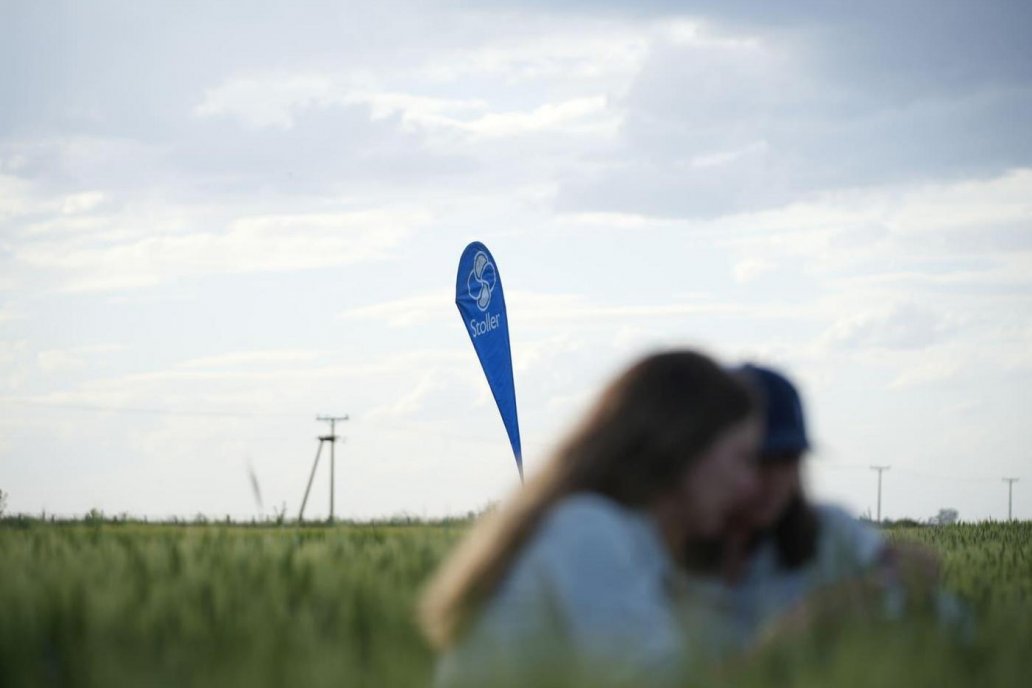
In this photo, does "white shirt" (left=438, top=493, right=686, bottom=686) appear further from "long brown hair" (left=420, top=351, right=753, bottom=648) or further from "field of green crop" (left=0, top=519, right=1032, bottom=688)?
"field of green crop" (left=0, top=519, right=1032, bottom=688)

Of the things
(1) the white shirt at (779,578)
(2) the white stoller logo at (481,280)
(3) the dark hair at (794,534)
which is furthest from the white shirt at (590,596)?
(2) the white stoller logo at (481,280)

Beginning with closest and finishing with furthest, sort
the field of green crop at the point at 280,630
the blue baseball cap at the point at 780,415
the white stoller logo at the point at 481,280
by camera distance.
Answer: the field of green crop at the point at 280,630
the blue baseball cap at the point at 780,415
the white stoller logo at the point at 481,280

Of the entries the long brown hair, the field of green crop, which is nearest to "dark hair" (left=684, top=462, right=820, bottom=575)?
the field of green crop

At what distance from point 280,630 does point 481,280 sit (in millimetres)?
20645

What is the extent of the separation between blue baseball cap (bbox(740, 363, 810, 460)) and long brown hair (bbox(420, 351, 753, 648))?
0.59 metres

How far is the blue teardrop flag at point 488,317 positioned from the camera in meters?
23.9

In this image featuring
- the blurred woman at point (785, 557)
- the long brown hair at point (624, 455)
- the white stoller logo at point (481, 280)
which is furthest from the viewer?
the white stoller logo at point (481, 280)

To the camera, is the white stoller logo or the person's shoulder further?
the white stoller logo

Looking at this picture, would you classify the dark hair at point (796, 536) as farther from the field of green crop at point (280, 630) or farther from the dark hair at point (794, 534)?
the field of green crop at point (280, 630)

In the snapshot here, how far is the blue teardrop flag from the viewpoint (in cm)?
2392

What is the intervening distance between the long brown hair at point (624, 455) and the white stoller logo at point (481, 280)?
20687 mm

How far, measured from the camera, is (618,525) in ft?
11.2

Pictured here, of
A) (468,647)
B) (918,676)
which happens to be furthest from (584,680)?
(918,676)

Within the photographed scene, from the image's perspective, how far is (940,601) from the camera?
Result: 14.6ft
